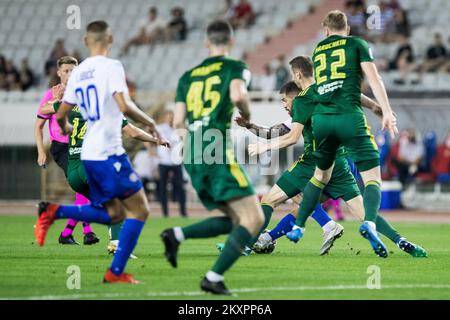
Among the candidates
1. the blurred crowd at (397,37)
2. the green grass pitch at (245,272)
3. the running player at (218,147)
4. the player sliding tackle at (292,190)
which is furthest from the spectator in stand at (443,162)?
the running player at (218,147)

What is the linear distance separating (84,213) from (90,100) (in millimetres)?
985

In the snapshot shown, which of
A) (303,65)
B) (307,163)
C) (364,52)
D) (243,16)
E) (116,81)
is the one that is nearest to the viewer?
(116,81)

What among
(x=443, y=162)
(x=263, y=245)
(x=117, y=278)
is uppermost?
(x=117, y=278)

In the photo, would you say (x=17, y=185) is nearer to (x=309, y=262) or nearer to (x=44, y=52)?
(x=44, y=52)

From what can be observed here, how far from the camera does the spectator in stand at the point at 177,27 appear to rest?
31406 mm

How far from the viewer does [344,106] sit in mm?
11352

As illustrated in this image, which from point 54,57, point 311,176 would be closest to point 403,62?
point 54,57

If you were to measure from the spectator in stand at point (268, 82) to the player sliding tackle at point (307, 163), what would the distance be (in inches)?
568

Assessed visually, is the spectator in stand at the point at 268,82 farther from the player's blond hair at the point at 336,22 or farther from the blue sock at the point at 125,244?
the blue sock at the point at 125,244

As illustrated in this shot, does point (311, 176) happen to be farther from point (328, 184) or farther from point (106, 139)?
point (106, 139)

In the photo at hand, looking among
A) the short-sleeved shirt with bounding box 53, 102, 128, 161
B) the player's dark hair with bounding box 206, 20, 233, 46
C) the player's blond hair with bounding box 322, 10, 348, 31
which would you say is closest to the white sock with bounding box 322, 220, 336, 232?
the player's blond hair with bounding box 322, 10, 348, 31

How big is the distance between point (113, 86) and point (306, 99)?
336cm

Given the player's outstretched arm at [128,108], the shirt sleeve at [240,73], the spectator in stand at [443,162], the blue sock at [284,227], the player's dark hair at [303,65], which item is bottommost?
the spectator in stand at [443,162]

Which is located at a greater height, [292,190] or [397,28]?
[397,28]
